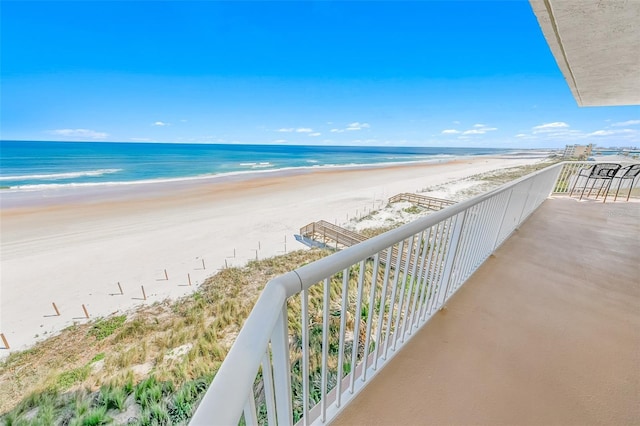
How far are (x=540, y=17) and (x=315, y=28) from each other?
28.9m

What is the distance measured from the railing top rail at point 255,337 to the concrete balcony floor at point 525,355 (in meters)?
0.97

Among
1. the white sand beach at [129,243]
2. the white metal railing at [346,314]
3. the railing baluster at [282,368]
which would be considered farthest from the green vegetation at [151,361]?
the white sand beach at [129,243]

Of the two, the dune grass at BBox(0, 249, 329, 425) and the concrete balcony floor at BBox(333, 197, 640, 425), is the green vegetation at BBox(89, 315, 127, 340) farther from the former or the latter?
the concrete balcony floor at BBox(333, 197, 640, 425)

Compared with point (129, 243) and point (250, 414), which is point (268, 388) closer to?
point (250, 414)

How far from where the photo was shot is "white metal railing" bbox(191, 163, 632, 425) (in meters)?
0.44

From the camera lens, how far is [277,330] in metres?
0.69

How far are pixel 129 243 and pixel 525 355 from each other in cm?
1128

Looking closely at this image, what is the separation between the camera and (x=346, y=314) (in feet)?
3.44

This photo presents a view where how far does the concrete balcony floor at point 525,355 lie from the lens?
1325 millimetres

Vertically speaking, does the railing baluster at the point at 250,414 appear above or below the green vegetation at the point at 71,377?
above

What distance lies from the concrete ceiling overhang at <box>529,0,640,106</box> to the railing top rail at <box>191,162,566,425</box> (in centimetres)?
274

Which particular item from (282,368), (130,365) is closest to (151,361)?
(130,365)

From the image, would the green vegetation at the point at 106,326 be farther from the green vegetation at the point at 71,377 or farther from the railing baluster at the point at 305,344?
the railing baluster at the point at 305,344

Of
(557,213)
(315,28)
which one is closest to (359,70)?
(315,28)
